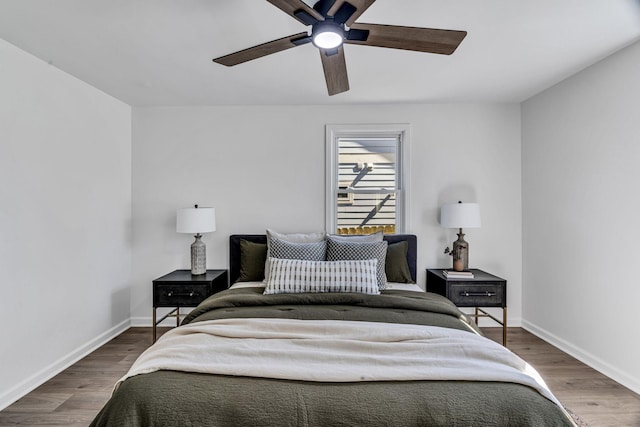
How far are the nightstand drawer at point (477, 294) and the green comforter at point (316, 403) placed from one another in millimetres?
1774

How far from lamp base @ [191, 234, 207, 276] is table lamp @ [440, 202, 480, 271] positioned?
8.05 feet

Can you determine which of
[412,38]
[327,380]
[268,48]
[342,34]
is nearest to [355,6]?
[342,34]

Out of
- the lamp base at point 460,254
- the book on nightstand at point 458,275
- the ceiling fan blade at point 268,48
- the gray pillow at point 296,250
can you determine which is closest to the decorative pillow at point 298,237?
the gray pillow at point 296,250

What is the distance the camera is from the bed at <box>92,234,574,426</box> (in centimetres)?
124

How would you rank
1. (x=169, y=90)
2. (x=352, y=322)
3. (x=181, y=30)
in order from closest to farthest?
(x=352, y=322) → (x=181, y=30) → (x=169, y=90)

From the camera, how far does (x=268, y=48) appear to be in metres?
1.86

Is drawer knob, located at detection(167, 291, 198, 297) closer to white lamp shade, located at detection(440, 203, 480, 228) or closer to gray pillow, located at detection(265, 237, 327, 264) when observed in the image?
gray pillow, located at detection(265, 237, 327, 264)

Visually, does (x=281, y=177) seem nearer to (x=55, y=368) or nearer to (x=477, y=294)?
(x=477, y=294)

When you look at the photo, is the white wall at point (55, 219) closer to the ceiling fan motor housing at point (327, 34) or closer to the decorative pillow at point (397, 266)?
the ceiling fan motor housing at point (327, 34)

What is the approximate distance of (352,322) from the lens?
1886 mm

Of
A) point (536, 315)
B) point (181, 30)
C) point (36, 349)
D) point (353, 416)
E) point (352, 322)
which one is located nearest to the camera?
point (353, 416)

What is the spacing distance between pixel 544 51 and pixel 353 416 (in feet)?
9.10

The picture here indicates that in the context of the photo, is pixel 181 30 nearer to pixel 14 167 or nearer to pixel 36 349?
pixel 14 167

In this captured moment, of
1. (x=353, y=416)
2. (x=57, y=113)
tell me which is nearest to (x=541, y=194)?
(x=353, y=416)
